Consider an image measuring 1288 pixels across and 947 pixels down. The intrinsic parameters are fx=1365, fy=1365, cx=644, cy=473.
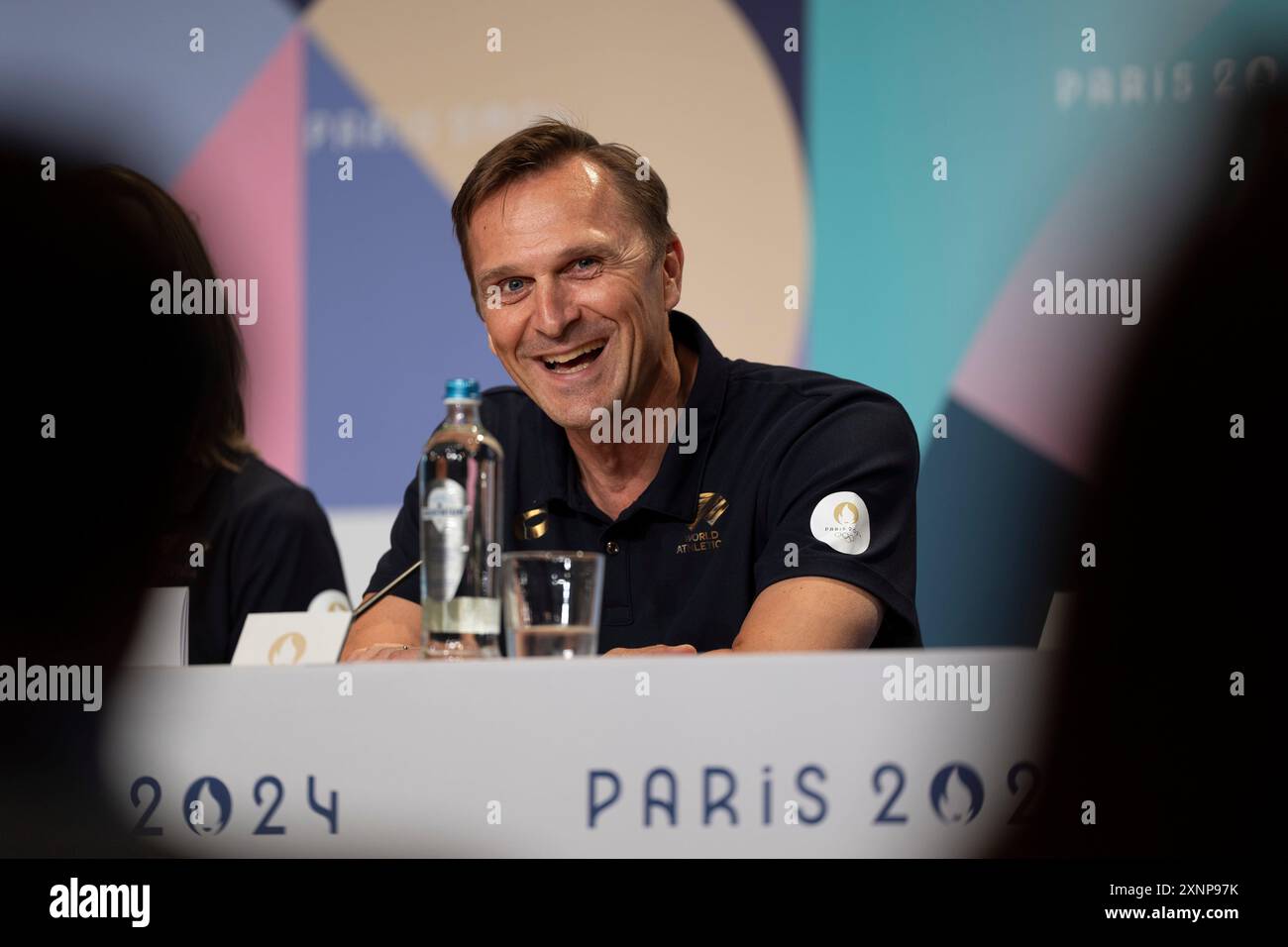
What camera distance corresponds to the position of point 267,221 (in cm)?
283

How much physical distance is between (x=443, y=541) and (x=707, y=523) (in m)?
0.61

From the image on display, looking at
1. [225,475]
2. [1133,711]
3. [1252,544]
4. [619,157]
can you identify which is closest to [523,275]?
[619,157]

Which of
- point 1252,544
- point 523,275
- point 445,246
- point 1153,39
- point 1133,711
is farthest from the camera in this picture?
point 445,246

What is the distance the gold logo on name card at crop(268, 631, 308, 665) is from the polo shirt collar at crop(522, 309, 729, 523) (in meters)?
0.61

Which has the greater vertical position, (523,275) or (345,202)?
(345,202)

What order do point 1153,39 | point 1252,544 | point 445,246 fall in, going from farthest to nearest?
point 445,246, point 1153,39, point 1252,544

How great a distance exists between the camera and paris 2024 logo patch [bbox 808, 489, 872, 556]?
5.18 feet

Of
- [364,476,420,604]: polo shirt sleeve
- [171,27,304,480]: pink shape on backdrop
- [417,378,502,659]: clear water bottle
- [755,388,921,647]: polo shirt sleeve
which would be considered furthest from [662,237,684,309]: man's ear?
[171,27,304,480]: pink shape on backdrop

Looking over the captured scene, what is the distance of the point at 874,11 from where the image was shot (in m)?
2.67

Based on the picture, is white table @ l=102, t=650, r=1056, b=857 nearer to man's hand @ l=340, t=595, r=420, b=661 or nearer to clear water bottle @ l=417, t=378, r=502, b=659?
clear water bottle @ l=417, t=378, r=502, b=659

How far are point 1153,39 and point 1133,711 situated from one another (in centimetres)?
199

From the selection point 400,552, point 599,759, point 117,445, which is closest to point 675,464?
point 400,552
